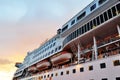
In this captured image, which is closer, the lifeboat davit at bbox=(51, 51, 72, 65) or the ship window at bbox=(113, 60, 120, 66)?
the ship window at bbox=(113, 60, 120, 66)

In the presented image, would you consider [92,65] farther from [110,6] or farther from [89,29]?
[110,6]

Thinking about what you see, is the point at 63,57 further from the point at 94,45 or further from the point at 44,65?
the point at 44,65

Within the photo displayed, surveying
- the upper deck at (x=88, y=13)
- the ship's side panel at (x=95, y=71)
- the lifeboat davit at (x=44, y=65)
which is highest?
the upper deck at (x=88, y=13)

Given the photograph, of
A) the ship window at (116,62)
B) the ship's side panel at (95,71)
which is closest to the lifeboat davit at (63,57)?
the ship's side panel at (95,71)

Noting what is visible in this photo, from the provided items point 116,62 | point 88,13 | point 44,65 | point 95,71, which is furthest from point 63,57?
point 116,62

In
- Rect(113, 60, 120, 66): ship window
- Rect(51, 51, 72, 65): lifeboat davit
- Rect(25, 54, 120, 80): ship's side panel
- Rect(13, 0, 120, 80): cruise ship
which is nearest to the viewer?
Rect(113, 60, 120, 66): ship window

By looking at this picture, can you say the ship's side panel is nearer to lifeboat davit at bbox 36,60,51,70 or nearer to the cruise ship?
the cruise ship

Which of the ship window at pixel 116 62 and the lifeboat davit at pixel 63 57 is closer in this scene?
the ship window at pixel 116 62

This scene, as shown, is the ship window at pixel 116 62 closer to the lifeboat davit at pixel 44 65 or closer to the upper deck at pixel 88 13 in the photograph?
the upper deck at pixel 88 13

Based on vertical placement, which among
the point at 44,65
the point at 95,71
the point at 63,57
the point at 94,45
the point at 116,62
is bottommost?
the point at 95,71

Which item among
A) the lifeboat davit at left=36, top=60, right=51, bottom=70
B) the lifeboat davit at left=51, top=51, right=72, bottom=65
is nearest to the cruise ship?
the lifeboat davit at left=51, top=51, right=72, bottom=65

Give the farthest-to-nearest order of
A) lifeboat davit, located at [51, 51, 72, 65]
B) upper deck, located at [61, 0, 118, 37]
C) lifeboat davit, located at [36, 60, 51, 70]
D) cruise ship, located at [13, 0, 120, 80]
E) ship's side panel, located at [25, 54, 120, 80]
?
1. lifeboat davit, located at [36, 60, 51, 70]
2. lifeboat davit, located at [51, 51, 72, 65]
3. upper deck, located at [61, 0, 118, 37]
4. cruise ship, located at [13, 0, 120, 80]
5. ship's side panel, located at [25, 54, 120, 80]

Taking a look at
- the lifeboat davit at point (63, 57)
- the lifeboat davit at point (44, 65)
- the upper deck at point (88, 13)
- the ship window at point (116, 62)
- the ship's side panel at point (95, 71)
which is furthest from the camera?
the lifeboat davit at point (44, 65)

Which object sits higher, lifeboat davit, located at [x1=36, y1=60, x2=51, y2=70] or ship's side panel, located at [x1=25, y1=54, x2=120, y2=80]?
lifeboat davit, located at [x1=36, y1=60, x2=51, y2=70]
